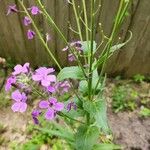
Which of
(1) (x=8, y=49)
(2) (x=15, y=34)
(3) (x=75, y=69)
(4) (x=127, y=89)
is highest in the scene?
(3) (x=75, y=69)

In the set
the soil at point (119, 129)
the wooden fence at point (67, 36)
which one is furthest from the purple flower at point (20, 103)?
the soil at point (119, 129)

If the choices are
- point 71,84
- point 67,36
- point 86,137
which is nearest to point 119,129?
point 67,36

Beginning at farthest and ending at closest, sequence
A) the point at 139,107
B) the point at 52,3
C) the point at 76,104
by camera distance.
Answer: the point at 139,107, the point at 52,3, the point at 76,104

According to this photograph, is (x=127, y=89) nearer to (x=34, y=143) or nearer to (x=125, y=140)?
(x=125, y=140)

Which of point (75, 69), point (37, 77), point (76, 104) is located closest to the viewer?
point (37, 77)

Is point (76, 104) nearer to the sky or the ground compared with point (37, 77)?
nearer to the ground

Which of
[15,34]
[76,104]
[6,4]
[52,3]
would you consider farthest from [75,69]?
[15,34]

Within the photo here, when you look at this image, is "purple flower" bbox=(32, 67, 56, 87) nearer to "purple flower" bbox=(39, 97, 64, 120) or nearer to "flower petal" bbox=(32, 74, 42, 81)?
"flower petal" bbox=(32, 74, 42, 81)
